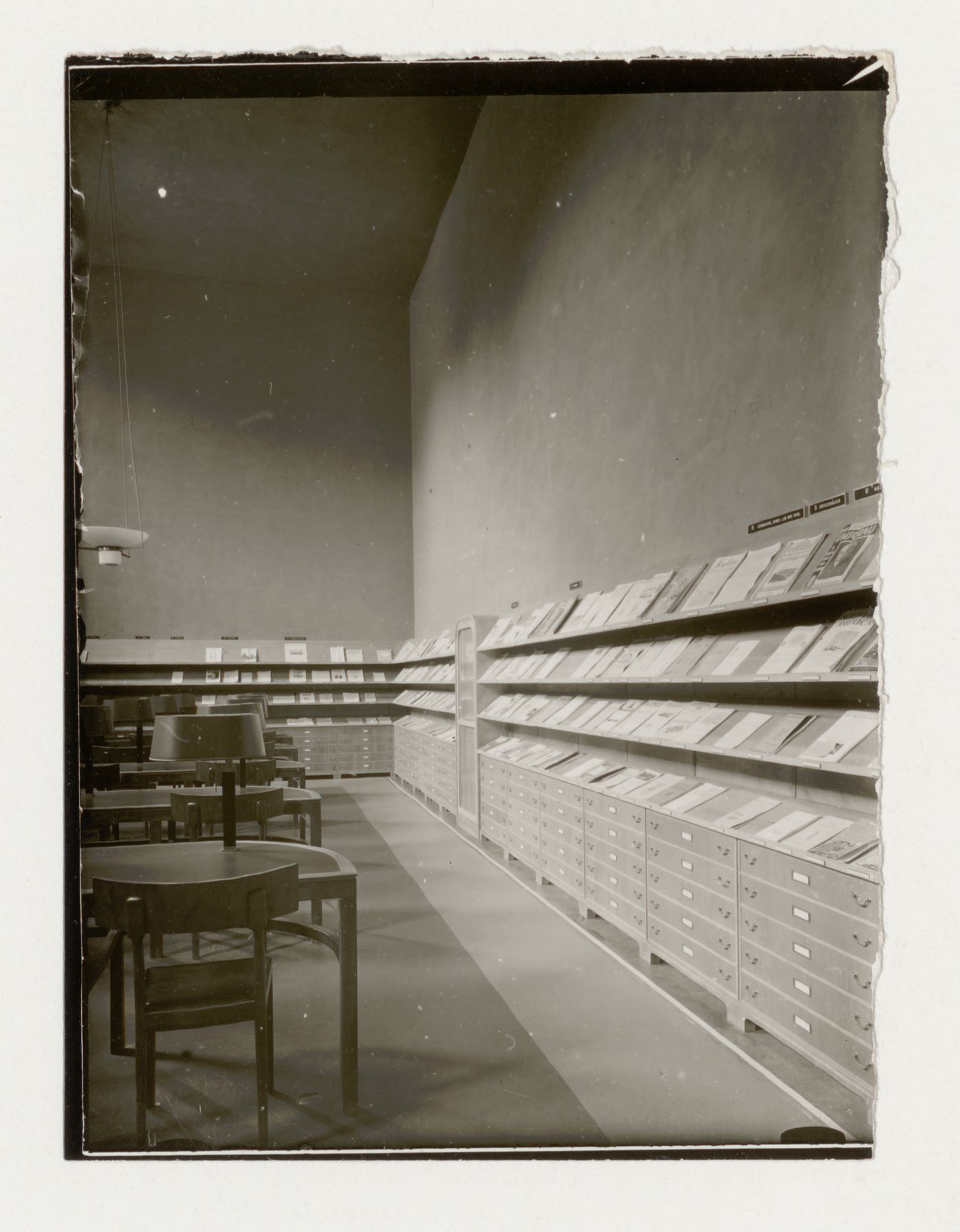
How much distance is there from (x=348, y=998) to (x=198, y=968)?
46 cm

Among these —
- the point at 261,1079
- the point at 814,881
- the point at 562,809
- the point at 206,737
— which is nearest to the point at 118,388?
the point at 206,737

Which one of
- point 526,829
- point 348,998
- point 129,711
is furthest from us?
point 129,711

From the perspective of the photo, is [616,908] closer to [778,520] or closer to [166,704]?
[778,520]

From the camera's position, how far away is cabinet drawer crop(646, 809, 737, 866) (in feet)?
8.82

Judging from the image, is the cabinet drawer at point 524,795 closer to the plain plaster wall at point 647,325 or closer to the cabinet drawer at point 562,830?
the cabinet drawer at point 562,830

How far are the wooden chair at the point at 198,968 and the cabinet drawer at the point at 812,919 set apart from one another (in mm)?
1477

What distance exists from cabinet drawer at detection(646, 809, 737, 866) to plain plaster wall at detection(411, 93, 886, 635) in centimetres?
131

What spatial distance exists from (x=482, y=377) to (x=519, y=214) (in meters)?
1.42

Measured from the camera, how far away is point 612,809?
11.9 ft

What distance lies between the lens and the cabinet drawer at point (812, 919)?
208cm

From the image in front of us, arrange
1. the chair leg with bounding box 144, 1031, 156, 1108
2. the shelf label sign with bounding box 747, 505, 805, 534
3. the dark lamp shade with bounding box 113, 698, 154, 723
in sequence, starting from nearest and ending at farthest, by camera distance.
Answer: the chair leg with bounding box 144, 1031, 156, 1108 → the shelf label sign with bounding box 747, 505, 805, 534 → the dark lamp shade with bounding box 113, 698, 154, 723

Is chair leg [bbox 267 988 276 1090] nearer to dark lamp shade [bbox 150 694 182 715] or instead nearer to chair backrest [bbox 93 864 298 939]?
chair backrest [bbox 93 864 298 939]

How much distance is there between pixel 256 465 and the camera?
28.8ft

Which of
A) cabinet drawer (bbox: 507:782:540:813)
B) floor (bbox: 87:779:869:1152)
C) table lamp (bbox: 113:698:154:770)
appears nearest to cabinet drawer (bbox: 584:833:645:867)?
floor (bbox: 87:779:869:1152)
